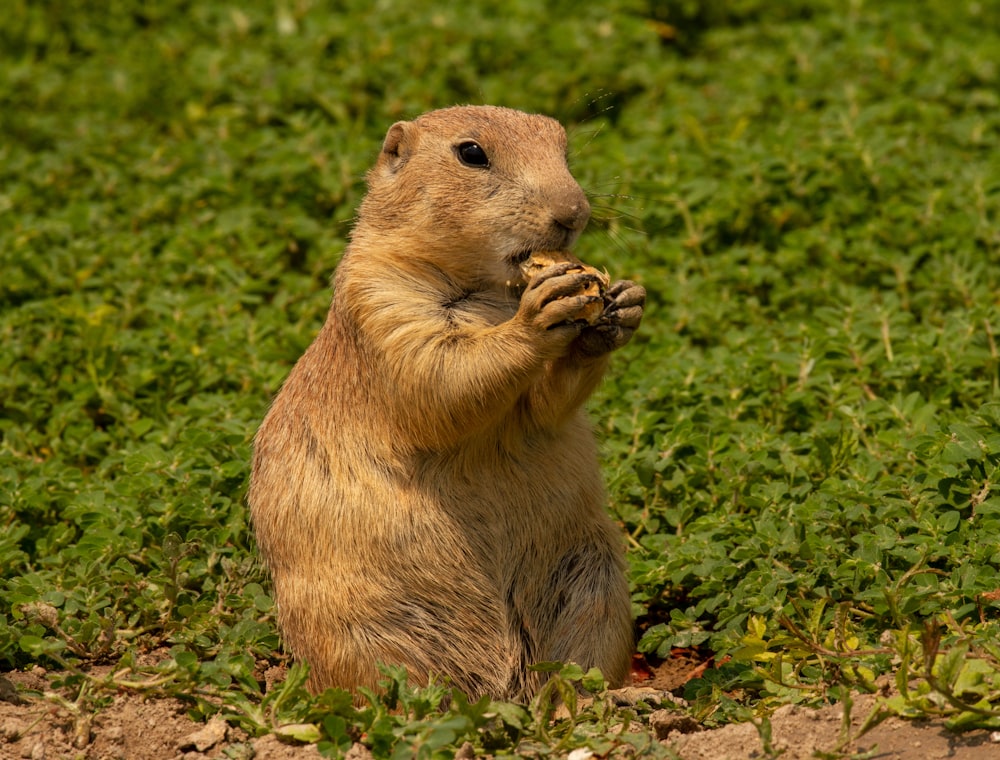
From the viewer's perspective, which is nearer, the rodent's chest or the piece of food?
the piece of food

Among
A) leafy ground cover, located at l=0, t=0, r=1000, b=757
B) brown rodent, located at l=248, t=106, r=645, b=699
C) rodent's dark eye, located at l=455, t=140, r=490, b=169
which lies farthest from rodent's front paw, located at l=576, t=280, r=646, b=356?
leafy ground cover, located at l=0, t=0, r=1000, b=757

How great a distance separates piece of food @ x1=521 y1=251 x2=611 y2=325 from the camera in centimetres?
452

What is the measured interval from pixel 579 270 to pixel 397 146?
3.57 ft

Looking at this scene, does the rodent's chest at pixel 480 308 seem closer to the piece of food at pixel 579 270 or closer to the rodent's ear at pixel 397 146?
the piece of food at pixel 579 270

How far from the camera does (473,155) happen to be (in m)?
4.98

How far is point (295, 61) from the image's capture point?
9359 mm

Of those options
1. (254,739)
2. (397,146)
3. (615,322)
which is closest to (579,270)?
(615,322)

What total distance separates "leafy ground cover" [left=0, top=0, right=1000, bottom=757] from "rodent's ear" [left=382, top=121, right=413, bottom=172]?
136 cm

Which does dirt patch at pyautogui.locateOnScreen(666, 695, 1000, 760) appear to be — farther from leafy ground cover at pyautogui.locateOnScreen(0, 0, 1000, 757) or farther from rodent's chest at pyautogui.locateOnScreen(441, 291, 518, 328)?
rodent's chest at pyautogui.locateOnScreen(441, 291, 518, 328)

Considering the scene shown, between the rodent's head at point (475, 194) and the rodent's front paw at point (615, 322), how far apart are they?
28cm

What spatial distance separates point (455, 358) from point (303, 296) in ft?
9.93

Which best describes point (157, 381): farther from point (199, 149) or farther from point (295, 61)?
point (295, 61)

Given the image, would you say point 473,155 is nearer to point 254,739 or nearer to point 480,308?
point 480,308

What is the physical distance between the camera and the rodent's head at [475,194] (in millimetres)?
4742
